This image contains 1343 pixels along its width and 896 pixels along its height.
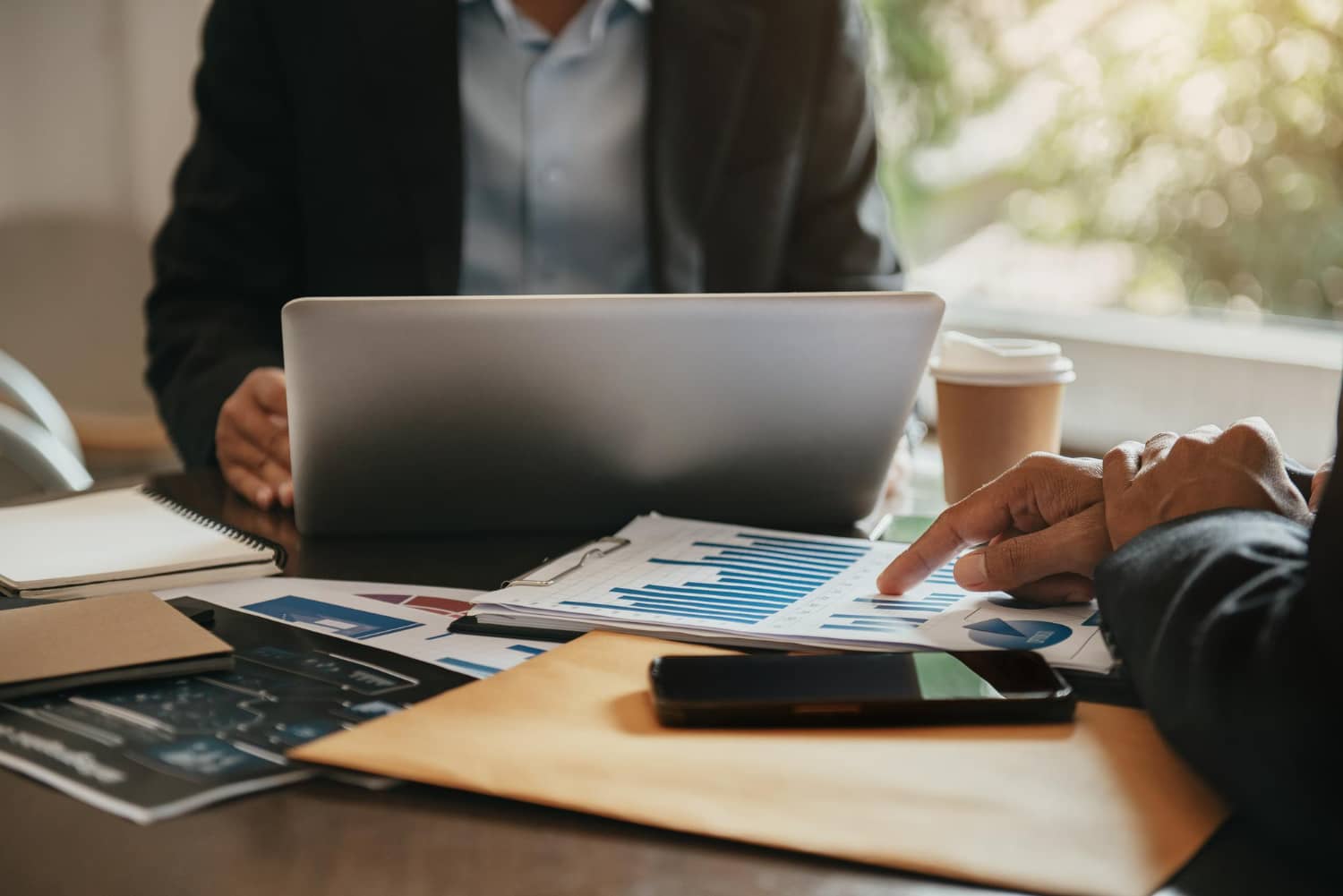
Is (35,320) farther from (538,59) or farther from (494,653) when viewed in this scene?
(494,653)

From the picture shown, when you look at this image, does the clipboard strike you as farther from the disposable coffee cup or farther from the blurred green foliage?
the blurred green foliage

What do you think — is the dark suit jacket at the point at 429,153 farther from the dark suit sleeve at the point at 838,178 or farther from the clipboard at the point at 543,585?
the clipboard at the point at 543,585

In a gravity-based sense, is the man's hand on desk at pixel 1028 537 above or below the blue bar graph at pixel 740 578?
above

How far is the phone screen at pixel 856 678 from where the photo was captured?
0.53 metres

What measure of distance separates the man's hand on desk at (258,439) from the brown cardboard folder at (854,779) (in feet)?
1.77

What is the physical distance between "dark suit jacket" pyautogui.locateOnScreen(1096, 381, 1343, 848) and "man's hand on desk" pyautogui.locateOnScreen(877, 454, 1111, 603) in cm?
12

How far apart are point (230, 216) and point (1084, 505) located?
107cm

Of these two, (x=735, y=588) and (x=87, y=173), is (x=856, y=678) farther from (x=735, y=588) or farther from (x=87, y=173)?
(x=87, y=173)

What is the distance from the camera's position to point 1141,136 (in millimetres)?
2176

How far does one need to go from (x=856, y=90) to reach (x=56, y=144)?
1991 mm

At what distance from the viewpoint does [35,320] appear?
2633mm

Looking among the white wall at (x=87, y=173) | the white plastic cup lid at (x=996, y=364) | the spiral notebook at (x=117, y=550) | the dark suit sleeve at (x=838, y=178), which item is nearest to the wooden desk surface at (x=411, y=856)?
Answer: the spiral notebook at (x=117, y=550)

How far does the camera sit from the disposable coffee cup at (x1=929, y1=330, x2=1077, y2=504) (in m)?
0.97

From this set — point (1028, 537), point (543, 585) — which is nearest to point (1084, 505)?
point (1028, 537)
